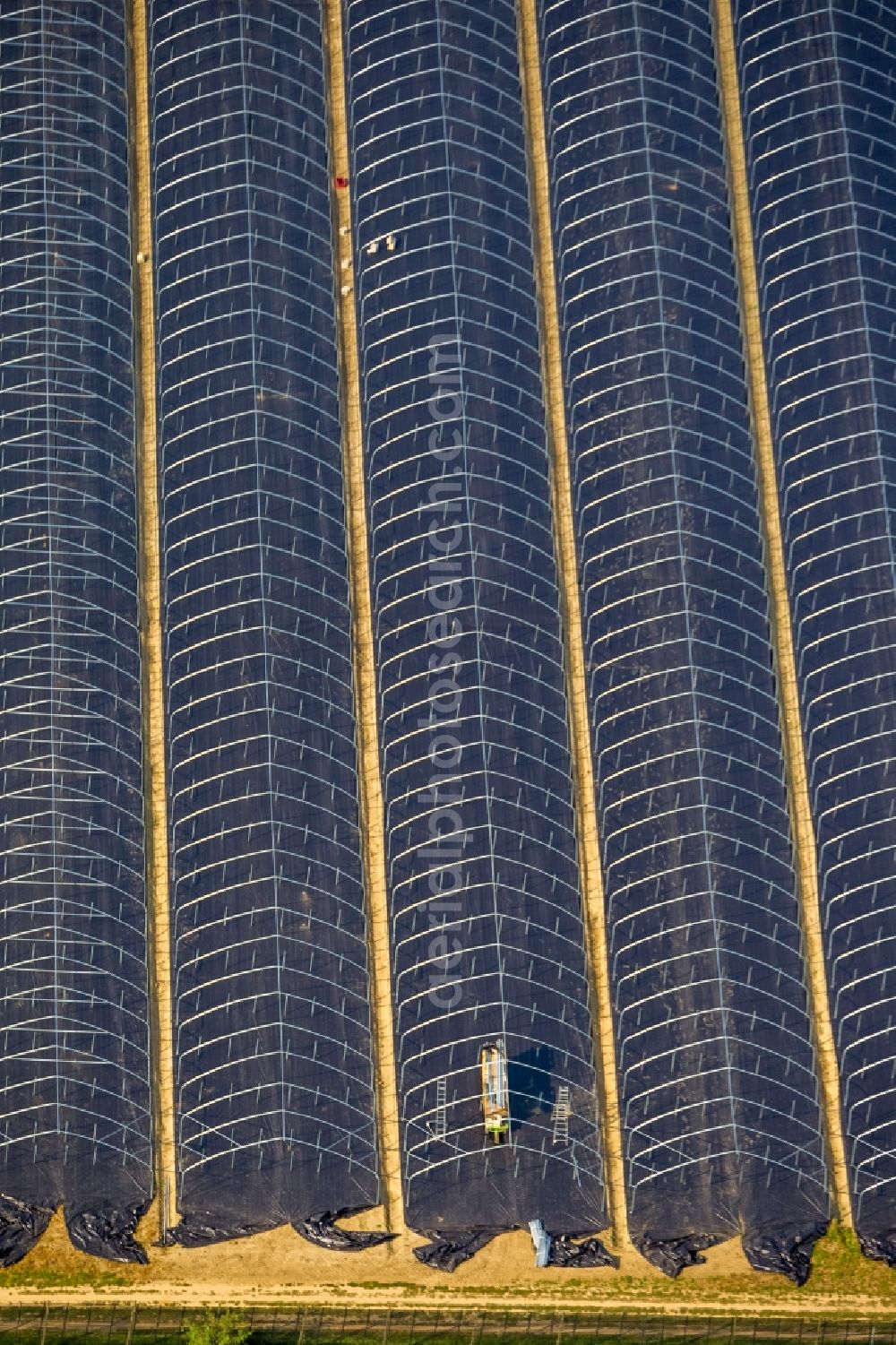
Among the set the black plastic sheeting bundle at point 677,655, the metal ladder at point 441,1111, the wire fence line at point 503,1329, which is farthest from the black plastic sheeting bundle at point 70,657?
the black plastic sheeting bundle at point 677,655

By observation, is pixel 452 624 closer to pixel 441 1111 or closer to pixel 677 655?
pixel 677 655

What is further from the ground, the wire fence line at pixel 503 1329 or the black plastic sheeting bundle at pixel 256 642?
the black plastic sheeting bundle at pixel 256 642

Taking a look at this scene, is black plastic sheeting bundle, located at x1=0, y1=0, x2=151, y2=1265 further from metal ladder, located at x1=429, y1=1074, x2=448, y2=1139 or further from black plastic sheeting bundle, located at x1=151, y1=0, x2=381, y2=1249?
metal ladder, located at x1=429, y1=1074, x2=448, y2=1139

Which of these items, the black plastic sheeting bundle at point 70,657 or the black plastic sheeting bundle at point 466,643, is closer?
the black plastic sheeting bundle at point 466,643

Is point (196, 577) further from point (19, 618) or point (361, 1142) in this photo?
point (361, 1142)

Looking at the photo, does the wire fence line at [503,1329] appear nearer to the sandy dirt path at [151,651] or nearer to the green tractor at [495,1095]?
the sandy dirt path at [151,651]

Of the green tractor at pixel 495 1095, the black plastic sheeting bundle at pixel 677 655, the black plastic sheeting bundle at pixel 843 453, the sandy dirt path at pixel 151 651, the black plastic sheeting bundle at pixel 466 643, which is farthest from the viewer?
the sandy dirt path at pixel 151 651

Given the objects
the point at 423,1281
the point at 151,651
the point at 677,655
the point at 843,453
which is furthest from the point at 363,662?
the point at 423,1281

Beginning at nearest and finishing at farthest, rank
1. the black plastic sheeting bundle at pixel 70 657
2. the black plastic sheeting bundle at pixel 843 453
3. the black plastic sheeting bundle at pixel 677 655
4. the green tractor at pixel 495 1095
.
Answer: the green tractor at pixel 495 1095 < the black plastic sheeting bundle at pixel 677 655 < the black plastic sheeting bundle at pixel 70 657 < the black plastic sheeting bundle at pixel 843 453
